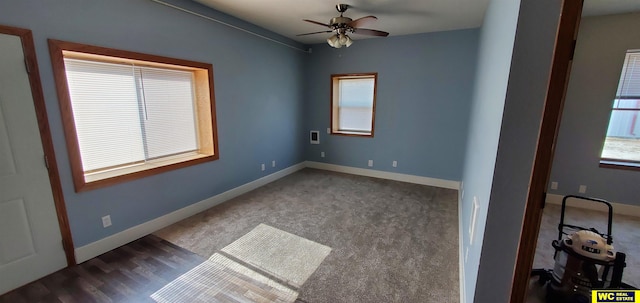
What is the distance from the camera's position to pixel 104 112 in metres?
2.52

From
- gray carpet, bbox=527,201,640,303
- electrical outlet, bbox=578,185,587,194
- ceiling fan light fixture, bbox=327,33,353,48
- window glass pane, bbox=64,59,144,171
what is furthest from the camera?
electrical outlet, bbox=578,185,587,194

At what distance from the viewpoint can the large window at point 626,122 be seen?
3262 millimetres

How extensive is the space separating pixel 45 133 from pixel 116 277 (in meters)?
1.35

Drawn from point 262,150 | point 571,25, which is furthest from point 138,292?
point 571,25

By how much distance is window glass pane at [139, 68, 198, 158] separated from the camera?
291 cm

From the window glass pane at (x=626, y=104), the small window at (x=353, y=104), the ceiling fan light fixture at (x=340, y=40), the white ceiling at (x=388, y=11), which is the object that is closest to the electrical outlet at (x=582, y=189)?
the window glass pane at (x=626, y=104)

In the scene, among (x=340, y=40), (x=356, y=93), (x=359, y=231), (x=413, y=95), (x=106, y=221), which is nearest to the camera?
(x=106, y=221)

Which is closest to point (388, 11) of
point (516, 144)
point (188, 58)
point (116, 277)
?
point (188, 58)

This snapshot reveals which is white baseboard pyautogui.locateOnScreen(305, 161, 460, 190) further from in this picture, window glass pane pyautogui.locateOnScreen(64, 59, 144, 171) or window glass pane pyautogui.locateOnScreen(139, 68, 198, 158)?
window glass pane pyautogui.locateOnScreen(64, 59, 144, 171)

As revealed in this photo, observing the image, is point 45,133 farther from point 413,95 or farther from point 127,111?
point 413,95

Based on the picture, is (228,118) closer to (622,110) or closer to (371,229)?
(371,229)

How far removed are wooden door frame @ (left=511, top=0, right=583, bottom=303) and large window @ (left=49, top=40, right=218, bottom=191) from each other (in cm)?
333

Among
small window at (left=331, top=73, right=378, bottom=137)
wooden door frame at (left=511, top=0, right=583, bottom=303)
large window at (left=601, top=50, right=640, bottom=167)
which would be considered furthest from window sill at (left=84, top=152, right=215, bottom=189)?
large window at (left=601, top=50, right=640, bottom=167)

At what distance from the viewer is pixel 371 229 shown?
2.98 m
